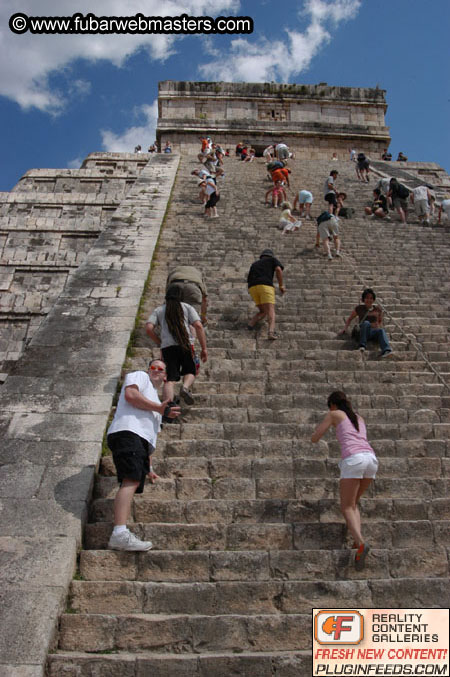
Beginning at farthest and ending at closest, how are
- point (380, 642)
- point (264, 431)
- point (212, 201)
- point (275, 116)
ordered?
point (275, 116)
point (212, 201)
point (264, 431)
point (380, 642)

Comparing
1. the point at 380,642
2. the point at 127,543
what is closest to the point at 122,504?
the point at 127,543

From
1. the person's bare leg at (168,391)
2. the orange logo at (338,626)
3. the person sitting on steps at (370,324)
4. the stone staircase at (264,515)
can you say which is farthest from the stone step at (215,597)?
the person sitting on steps at (370,324)

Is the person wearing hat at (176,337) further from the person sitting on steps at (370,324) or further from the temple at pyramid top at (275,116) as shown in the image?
the temple at pyramid top at (275,116)

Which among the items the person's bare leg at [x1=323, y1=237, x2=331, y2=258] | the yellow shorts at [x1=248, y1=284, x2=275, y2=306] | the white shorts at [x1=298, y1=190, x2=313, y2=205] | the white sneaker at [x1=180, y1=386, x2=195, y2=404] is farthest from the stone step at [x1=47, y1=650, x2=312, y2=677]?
the white shorts at [x1=298, y1=190, x2=313, y2=205]

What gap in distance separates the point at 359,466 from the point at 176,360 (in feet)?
8.11

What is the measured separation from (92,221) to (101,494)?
9894mm

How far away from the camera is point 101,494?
4.72 meters

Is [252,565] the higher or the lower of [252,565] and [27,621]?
the higher

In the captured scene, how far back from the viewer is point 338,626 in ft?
11.6

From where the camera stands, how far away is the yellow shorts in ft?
25.6

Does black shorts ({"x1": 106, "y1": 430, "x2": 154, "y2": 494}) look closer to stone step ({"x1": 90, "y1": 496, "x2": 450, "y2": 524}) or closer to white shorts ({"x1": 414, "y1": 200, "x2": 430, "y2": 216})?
stone step ({"x1": 90, "y1": 496, "x2": 450, "y2": 524})

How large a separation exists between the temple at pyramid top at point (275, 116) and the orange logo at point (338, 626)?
2419 cm

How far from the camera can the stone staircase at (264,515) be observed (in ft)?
11.5

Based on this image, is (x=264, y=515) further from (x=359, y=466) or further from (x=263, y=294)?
(x=263, y=294)
